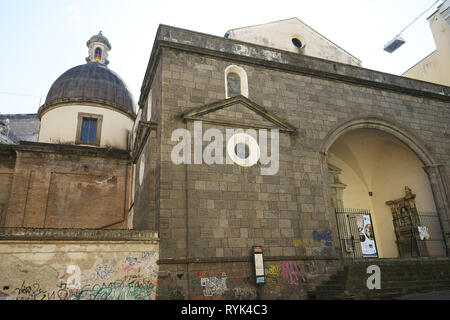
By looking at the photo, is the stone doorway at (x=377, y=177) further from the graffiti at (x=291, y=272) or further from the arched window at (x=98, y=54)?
the arched window at (x=98, y=54)

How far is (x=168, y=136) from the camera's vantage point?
1047 centimetres

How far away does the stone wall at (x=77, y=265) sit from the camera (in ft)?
26.1

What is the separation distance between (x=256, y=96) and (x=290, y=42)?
5027 millimetres

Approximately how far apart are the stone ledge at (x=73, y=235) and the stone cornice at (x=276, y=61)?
593 centimetres

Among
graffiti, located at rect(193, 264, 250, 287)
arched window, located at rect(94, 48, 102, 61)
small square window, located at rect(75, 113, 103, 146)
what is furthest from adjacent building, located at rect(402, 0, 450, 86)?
arched window, located at rect(94, 48, 102, 61)

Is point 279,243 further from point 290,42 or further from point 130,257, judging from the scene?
point 290,42

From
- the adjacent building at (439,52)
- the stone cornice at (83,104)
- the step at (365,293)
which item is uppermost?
the adjacent building at (439,52)

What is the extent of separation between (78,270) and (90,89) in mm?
12892

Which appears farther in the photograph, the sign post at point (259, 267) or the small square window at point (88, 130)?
the small square window at point (88, 130)

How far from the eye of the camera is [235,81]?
40.2 ft

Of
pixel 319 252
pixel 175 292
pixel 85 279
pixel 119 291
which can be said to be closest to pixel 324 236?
pixel 319 252

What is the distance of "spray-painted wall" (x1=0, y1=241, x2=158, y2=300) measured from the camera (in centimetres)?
795

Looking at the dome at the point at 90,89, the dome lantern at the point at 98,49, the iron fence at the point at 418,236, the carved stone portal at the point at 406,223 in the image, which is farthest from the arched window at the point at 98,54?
the carved stone portal at the point at 406,223

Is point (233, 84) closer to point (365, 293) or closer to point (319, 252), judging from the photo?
point (319, 252)
